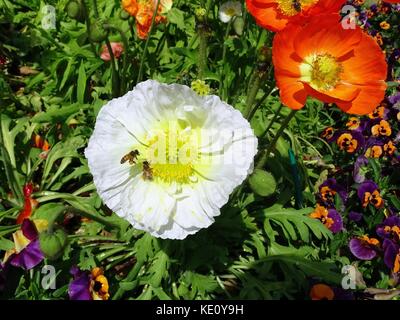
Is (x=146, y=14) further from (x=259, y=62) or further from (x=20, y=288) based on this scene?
(x=20, y=288)

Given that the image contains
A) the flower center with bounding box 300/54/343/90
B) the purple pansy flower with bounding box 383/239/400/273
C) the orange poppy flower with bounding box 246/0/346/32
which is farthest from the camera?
the purple pansy flower with bounding box 383/239/400/273

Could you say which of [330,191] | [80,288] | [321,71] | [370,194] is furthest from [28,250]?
[370,194]

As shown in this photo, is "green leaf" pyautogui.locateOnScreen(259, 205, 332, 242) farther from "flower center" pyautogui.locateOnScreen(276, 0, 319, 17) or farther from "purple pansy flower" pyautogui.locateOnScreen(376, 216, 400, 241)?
"flower center" pyautogui.locateOnScreen(276, 0, 319, 17)

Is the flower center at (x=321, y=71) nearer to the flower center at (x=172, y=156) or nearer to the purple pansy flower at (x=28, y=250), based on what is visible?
the flower center at (x=172, y=156)

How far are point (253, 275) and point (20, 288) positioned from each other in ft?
2.86

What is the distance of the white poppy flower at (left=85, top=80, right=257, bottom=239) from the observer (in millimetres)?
1203

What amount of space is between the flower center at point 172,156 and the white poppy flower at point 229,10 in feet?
3.33

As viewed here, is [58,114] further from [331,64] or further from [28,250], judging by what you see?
[331,64]

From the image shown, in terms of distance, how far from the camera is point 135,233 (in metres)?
1.69

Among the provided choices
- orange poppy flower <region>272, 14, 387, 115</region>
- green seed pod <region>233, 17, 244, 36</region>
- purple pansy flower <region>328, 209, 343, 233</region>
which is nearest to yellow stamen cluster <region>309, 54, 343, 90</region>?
orange poppy flower <region>272, 14, 387, 115</region>

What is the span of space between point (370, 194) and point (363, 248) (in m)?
0.24

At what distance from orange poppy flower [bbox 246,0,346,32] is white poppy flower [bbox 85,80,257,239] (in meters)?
0.40

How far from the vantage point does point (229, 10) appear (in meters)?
2.15
